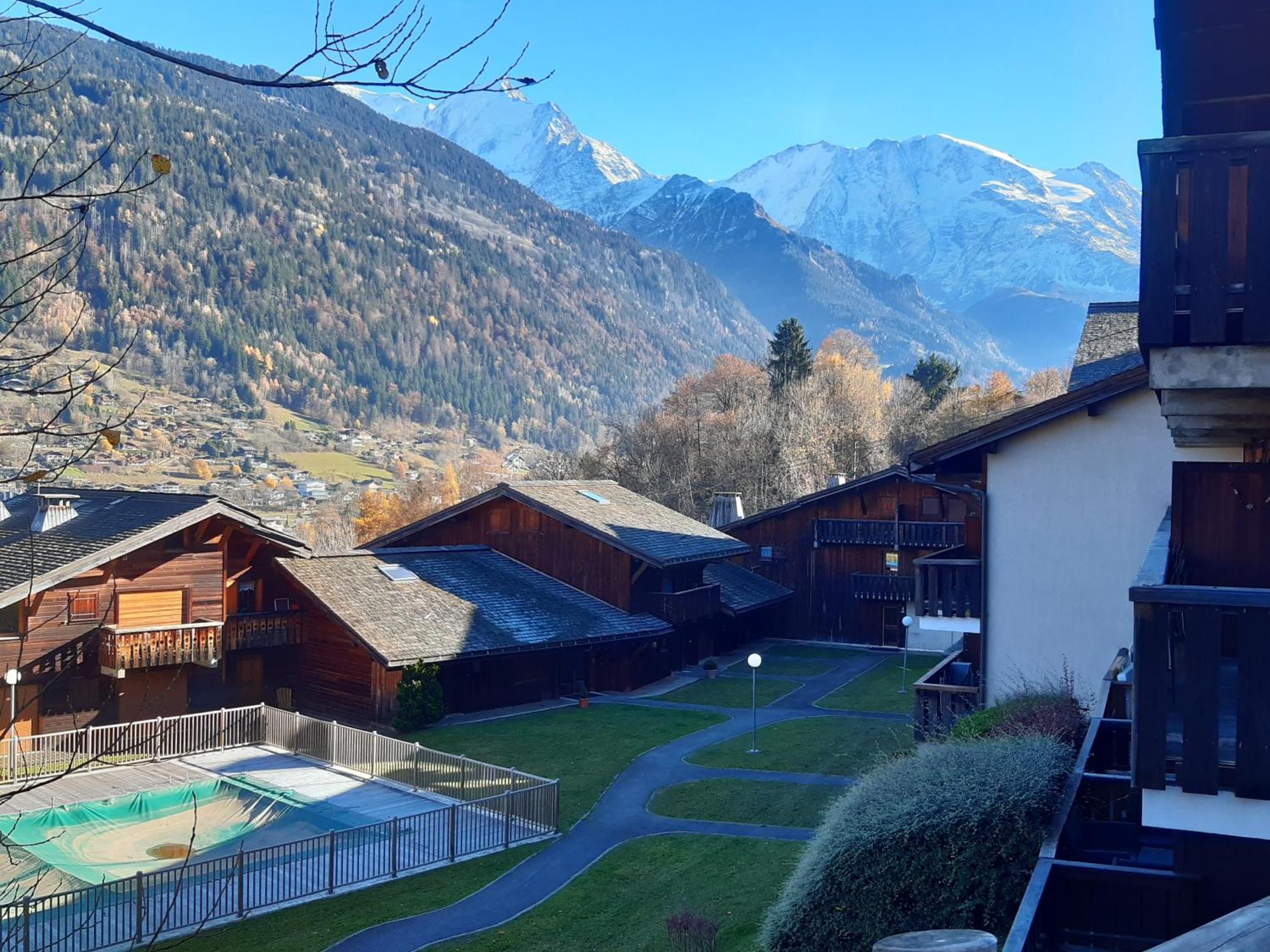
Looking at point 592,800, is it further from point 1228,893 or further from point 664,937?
point 1228,893

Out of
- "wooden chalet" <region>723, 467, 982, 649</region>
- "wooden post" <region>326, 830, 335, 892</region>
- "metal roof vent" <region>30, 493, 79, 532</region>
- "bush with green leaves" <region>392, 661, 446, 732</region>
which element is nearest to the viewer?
"wooden post" <region>326, 830, 335, 892</region>

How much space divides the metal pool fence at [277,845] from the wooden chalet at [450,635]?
131 inches

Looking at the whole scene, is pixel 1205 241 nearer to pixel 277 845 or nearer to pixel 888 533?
pixel 277 845

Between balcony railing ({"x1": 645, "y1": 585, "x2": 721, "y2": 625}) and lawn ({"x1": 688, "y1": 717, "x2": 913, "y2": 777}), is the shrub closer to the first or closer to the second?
lawn ({"x1": 688, "y1": 717, "x2": 913, "y2": 777})

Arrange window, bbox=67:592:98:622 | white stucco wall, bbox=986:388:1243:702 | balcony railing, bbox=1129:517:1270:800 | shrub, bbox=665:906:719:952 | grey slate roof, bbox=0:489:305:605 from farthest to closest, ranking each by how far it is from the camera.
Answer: window, bbox=67:592:98:622 < grey slate roof, bbox=0:489:305:605 < white stucco wall, bbox=986:388:1243:702 < shrub, bbox=665:906:719:952 < balcony railing, bbox=1129:517:1270:800

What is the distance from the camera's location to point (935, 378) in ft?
253

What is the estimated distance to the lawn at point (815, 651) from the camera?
41.9 metres

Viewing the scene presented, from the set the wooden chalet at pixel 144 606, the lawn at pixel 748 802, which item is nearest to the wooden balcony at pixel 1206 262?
the lawn at pixel 748 802

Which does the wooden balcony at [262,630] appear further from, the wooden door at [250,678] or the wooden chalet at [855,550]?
the wooden chalet at [855,550]

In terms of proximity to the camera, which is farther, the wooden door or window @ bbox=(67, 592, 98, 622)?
the wooden door

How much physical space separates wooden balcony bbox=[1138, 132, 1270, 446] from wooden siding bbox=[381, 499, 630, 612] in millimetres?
30032

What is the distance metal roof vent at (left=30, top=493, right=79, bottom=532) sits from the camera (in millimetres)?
32688

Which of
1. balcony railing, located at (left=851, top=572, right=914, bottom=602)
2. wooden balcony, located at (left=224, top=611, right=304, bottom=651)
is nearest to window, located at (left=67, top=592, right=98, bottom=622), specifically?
wooden balcony, located at (left=224, top=611, right=304, bottom=651)

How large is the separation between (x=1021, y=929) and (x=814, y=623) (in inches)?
1542
